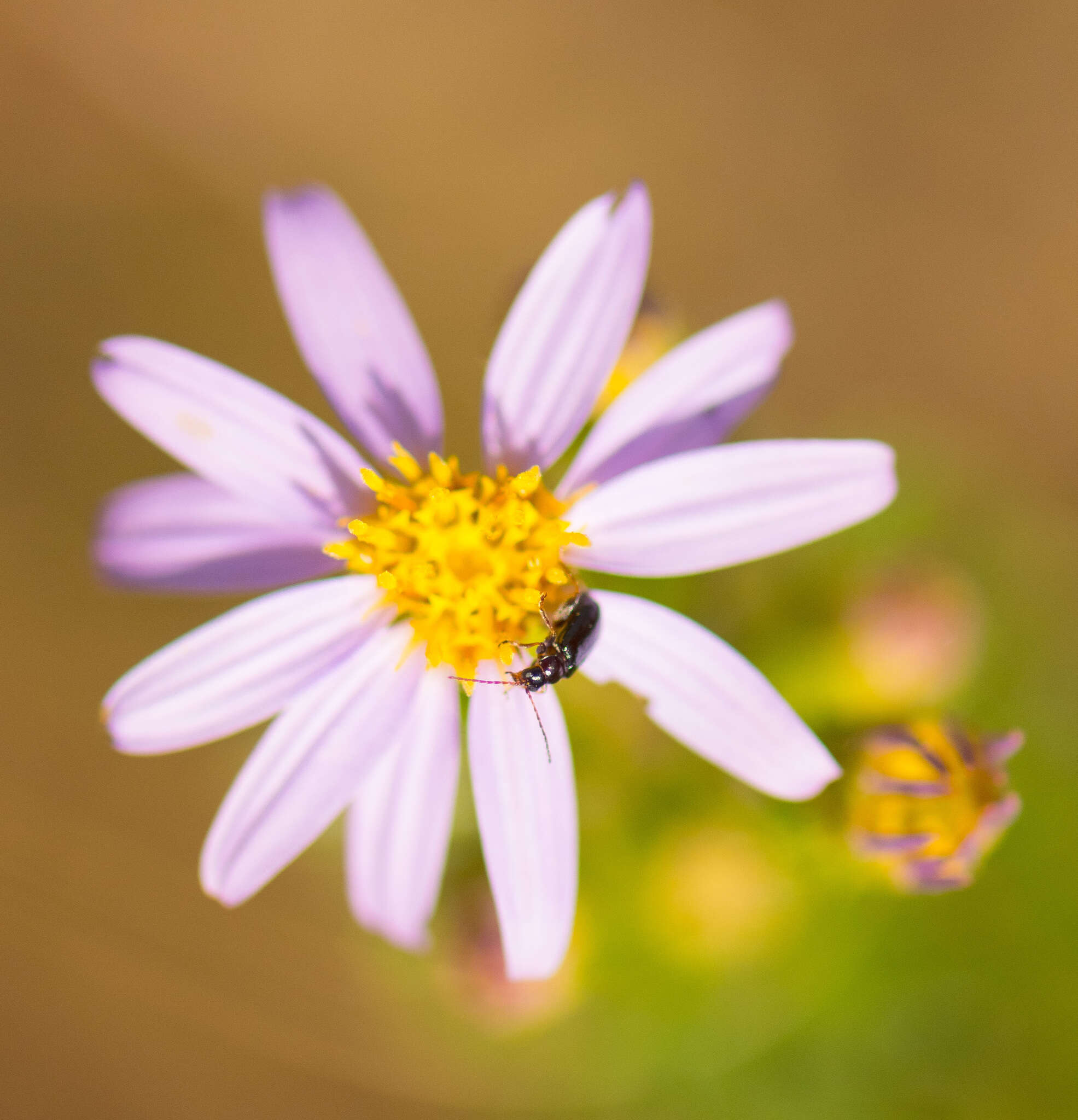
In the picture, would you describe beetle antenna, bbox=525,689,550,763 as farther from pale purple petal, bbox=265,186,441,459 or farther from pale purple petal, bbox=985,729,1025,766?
pale purple petal, bbox=985,729,1025,766

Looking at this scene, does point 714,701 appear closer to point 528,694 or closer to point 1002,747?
point 528,694

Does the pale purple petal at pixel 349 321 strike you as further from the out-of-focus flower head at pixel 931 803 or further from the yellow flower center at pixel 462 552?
the out-of-focus flower head at pixel 931 803

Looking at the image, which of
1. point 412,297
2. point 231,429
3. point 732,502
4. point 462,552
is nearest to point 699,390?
point 732,502

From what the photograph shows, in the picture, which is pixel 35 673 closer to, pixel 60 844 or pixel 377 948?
pixel 60 844

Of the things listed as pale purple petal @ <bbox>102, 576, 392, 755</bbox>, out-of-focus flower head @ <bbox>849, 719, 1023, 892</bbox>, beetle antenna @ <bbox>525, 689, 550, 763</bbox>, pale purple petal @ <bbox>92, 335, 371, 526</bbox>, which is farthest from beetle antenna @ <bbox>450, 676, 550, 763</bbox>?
out-of-focus flower head @ <bbox>849, 719, 1023, 892</bbox>


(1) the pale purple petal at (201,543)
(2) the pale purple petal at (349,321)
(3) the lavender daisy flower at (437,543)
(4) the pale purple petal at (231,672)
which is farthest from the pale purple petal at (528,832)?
(2) the pale purple petal at (349,321)

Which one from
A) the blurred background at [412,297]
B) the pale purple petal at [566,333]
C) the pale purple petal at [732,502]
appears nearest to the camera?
the pale purple petal at [732,502]
